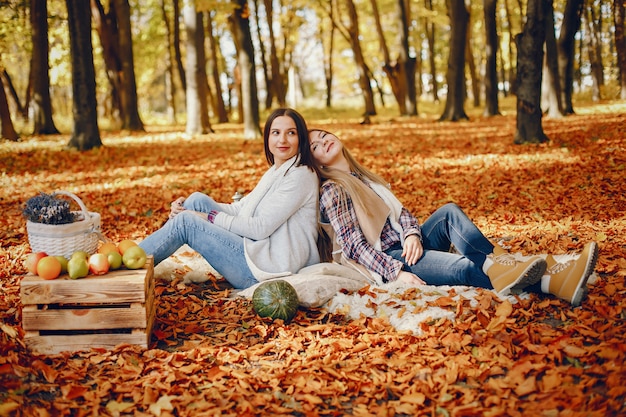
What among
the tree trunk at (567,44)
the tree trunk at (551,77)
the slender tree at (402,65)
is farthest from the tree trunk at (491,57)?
the slender tree at (402,65)

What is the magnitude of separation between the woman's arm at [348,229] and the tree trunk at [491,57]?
15335mm

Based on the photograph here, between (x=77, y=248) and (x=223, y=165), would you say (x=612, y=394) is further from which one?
(x=223, y=165)

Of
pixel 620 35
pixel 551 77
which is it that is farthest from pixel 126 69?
pixel 620 35

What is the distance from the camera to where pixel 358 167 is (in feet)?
15.3

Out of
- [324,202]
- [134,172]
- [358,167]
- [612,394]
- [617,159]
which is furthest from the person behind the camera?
[134,172]

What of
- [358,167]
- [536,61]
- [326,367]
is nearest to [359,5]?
[536,61]

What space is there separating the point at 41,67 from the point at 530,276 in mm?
14808

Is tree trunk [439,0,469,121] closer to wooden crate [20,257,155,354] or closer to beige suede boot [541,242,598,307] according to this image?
beige suede boot [541,242,598,307]

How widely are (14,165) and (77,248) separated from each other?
28.1 ft

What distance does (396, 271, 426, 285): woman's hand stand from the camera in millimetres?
4133

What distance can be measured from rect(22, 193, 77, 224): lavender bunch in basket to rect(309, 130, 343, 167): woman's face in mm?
1929

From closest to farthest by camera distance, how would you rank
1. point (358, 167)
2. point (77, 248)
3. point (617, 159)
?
point (77, 248) < point (358, 167) < point (617, 159)

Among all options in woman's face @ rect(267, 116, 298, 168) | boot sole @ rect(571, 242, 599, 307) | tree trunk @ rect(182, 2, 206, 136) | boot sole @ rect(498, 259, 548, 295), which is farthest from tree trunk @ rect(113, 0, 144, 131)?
boot sole @ rect(571, 242, 599, 307)

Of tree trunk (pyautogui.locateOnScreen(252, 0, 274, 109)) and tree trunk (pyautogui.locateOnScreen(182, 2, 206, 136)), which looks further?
tree trunk (pyautogui.locateOnScreen(252, 0, 274, 109))
